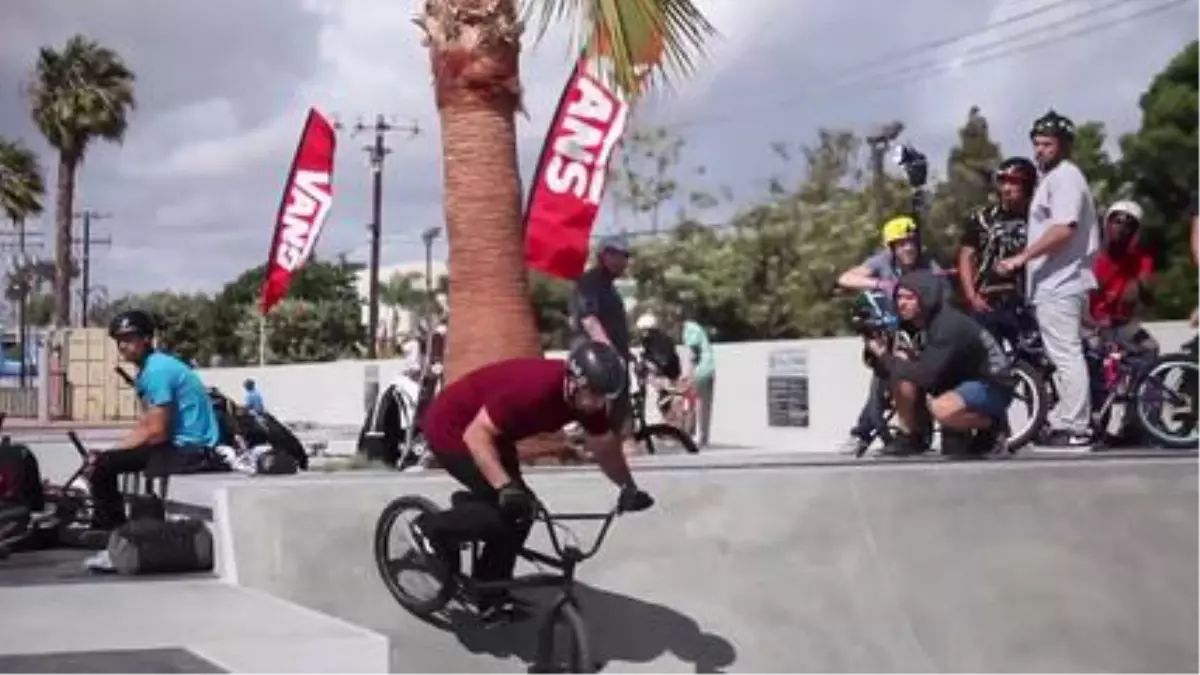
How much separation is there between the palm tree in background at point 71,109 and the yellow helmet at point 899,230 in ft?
136

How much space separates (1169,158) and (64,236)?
99.9ft

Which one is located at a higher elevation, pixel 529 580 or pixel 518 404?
pixel 518 404

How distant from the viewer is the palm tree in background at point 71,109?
166 ft

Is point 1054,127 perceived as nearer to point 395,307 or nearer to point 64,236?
point 64,236

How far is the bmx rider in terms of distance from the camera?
24.7 feet

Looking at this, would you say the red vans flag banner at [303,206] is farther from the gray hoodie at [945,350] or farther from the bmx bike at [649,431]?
the gray hoodie at [945,350]

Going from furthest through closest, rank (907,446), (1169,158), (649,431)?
(1169,158) → (649,431) → (907,446)

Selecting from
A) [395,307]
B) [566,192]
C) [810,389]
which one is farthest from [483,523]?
[395,307]

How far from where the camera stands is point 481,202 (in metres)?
11.6

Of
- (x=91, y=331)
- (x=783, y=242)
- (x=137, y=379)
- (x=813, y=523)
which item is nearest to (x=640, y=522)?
(x=813, y=523)

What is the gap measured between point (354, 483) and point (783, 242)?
4459 centimetres

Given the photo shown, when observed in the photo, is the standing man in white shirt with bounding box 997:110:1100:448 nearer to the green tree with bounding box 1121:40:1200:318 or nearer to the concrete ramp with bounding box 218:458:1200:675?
the concrete ramp with bounding box 218:458:1200:675

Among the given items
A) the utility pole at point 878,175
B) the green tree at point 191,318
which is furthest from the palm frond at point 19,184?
the utility pole at point 878,175

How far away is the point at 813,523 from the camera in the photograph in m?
9.70
